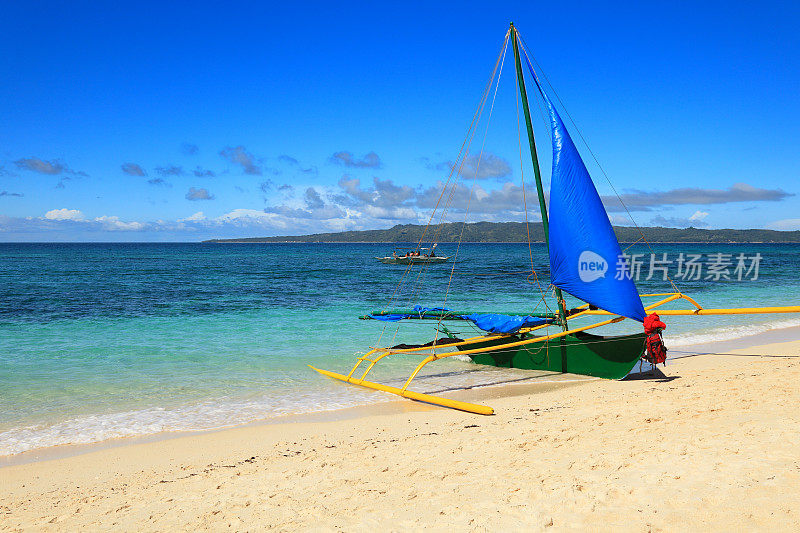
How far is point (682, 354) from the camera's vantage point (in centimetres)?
1279

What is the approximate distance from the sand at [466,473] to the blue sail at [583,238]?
190 cm

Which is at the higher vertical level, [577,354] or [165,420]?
[577,354]

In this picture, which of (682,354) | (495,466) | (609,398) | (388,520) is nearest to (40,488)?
(388,520)

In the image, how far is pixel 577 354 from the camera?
34.4ft

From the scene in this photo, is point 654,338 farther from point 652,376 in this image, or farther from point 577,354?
point 577,354

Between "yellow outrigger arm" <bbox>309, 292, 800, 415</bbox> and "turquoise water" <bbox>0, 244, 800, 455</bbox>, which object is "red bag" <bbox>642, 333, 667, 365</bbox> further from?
"turquoise water" <bbox>0, 244, 800, 455</bbox>

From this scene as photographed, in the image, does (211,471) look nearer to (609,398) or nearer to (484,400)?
(484,400)

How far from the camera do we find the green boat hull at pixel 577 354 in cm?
978

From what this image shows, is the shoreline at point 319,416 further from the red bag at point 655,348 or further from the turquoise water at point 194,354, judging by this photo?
the red bag at point 655,348

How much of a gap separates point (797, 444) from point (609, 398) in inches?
128

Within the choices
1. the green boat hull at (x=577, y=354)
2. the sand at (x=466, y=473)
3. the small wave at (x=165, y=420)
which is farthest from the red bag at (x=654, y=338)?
the small wave at (x=165, y=420)

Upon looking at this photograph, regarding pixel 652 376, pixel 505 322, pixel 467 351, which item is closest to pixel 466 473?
pixel 467 351

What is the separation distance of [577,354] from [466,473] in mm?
5974

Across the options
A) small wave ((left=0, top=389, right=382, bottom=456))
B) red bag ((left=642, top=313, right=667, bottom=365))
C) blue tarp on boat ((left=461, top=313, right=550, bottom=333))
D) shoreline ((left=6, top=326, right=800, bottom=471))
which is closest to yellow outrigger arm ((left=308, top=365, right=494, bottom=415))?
shoreline ((left=6, top=326, right=800, bottom=471))
